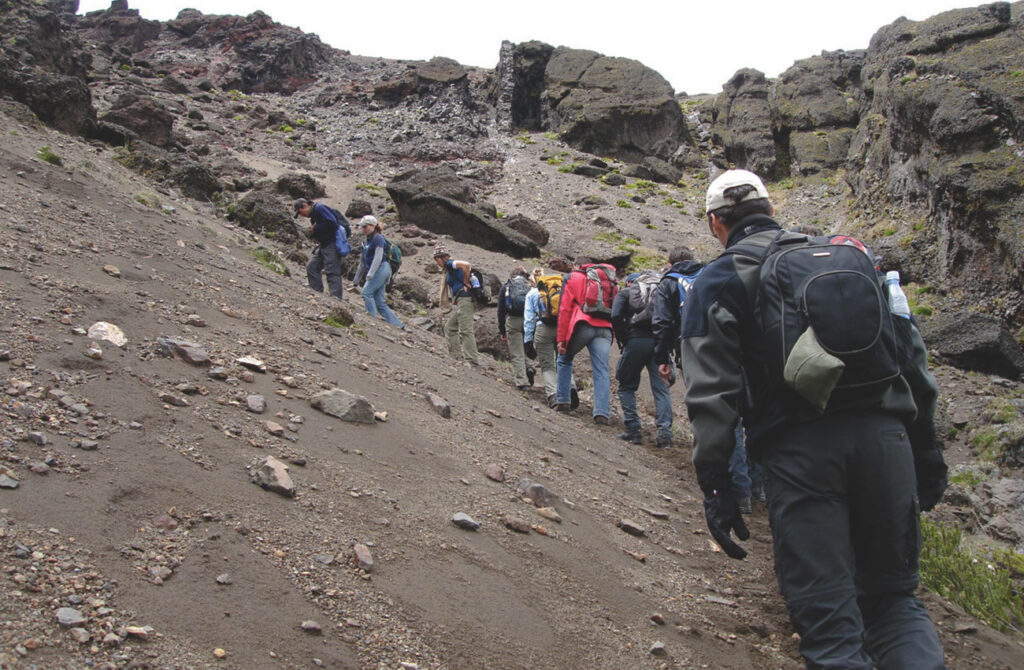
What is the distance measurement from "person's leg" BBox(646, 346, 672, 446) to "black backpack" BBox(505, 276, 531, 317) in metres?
2.71

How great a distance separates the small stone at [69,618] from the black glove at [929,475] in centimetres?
344

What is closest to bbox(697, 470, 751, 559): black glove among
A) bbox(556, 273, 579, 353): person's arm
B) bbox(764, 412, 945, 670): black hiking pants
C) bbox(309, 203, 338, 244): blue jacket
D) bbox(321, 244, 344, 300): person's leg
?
bbox(764, 412, 945, 670): black hiking pants

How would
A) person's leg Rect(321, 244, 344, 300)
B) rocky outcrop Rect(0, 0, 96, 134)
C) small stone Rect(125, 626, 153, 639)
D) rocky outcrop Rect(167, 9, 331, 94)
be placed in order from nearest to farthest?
small stone Rect(125, 626, 153, 639) < person's leg Rect(321, 244, 344, 300) < rocky outcrop Rect(0, 0, 96, 134) < rocky outcrop Rect(167, 9, 331, 94)

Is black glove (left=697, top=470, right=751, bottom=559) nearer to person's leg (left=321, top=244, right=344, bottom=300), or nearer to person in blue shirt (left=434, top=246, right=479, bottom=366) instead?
person in blue shirt (left=434, top=246, right=479, bottom=366)

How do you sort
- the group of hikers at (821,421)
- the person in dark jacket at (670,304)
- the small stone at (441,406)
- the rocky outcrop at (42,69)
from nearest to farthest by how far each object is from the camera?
the group of hikers at (821,421)
the small stone at (441,406)
the person in dark jacket at (670,304)
the rocky outcrop at (42,69)

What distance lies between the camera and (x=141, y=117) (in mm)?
28781

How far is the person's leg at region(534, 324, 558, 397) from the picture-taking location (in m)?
10.2

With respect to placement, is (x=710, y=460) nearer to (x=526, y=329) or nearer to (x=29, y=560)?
(x=29, y=560)

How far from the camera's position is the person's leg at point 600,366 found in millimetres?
9359

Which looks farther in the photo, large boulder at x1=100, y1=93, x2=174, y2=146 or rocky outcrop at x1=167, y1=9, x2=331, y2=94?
rocky outcrop at x1=167, y1=9, x2=331, y2=94

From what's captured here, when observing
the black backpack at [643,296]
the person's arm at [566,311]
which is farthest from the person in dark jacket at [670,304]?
the person's arm at [566,311]

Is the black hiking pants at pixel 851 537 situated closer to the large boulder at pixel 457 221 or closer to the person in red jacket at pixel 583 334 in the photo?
the person in red jacket at pixel 583 334

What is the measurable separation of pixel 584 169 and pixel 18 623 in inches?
1879

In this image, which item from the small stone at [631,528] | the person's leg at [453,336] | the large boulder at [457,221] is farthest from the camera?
the large boulder at [457,221]
